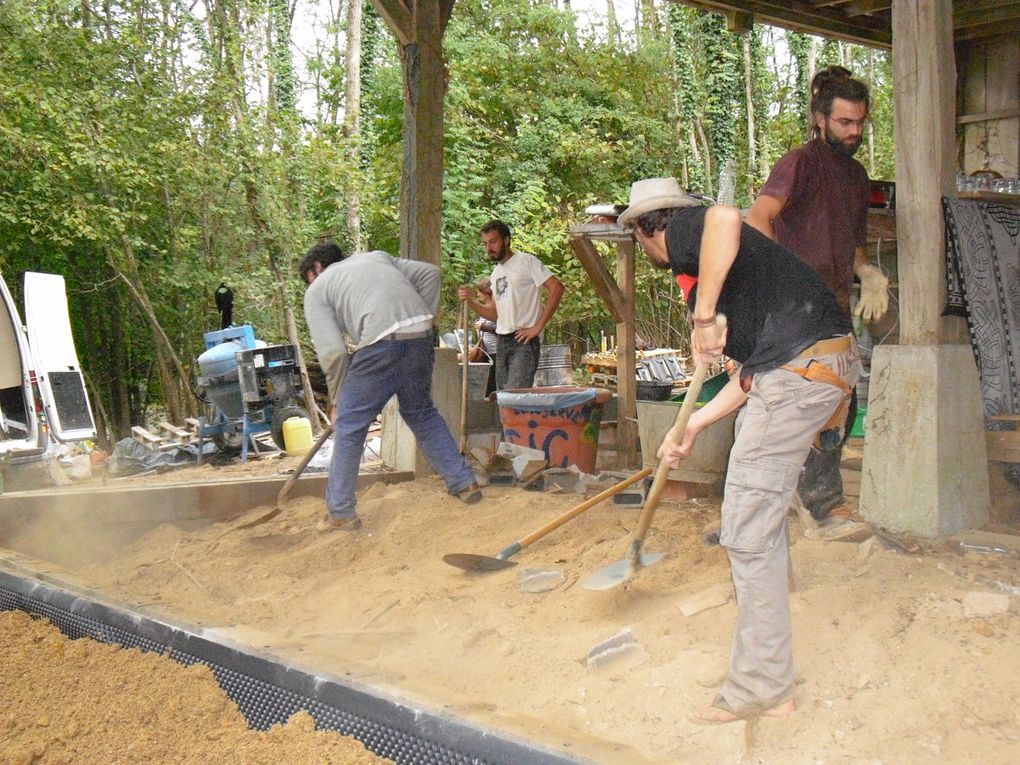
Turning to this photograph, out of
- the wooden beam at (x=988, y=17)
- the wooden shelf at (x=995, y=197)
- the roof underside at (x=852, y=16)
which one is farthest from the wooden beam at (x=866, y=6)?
the wooden shelf at (x=995, y=197)

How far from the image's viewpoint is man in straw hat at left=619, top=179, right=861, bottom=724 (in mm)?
2570

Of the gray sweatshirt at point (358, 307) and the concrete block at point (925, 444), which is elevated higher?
the gray sweatshirt at point (358, 307)

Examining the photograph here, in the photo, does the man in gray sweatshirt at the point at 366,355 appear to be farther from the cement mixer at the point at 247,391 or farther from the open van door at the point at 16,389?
the cement mixer at the point at 247,391

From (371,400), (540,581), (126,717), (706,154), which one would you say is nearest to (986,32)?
(371,400)

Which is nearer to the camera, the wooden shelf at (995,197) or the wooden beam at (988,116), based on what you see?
the wooden shelf at (995,197)

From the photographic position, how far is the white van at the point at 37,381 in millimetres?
7828

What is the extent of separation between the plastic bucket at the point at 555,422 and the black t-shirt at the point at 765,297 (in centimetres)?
363

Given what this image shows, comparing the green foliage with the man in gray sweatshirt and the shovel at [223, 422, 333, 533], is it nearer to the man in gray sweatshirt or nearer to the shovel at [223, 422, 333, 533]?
the shovel at [223, 422, 333, 533]

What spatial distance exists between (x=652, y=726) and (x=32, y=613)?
2.66 meters

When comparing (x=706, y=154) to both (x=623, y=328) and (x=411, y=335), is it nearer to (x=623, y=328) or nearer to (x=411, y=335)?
(x=623, y=328)

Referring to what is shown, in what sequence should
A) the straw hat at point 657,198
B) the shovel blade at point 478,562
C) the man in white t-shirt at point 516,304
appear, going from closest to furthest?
the straw hat at point 657,198 → the shovel blade at point 478,562 → the man in white t-shirt at point 516,304

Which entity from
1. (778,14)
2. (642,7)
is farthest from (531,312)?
(642,7)

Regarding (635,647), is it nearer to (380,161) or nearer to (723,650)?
(723,650)

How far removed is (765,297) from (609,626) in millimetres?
1449
